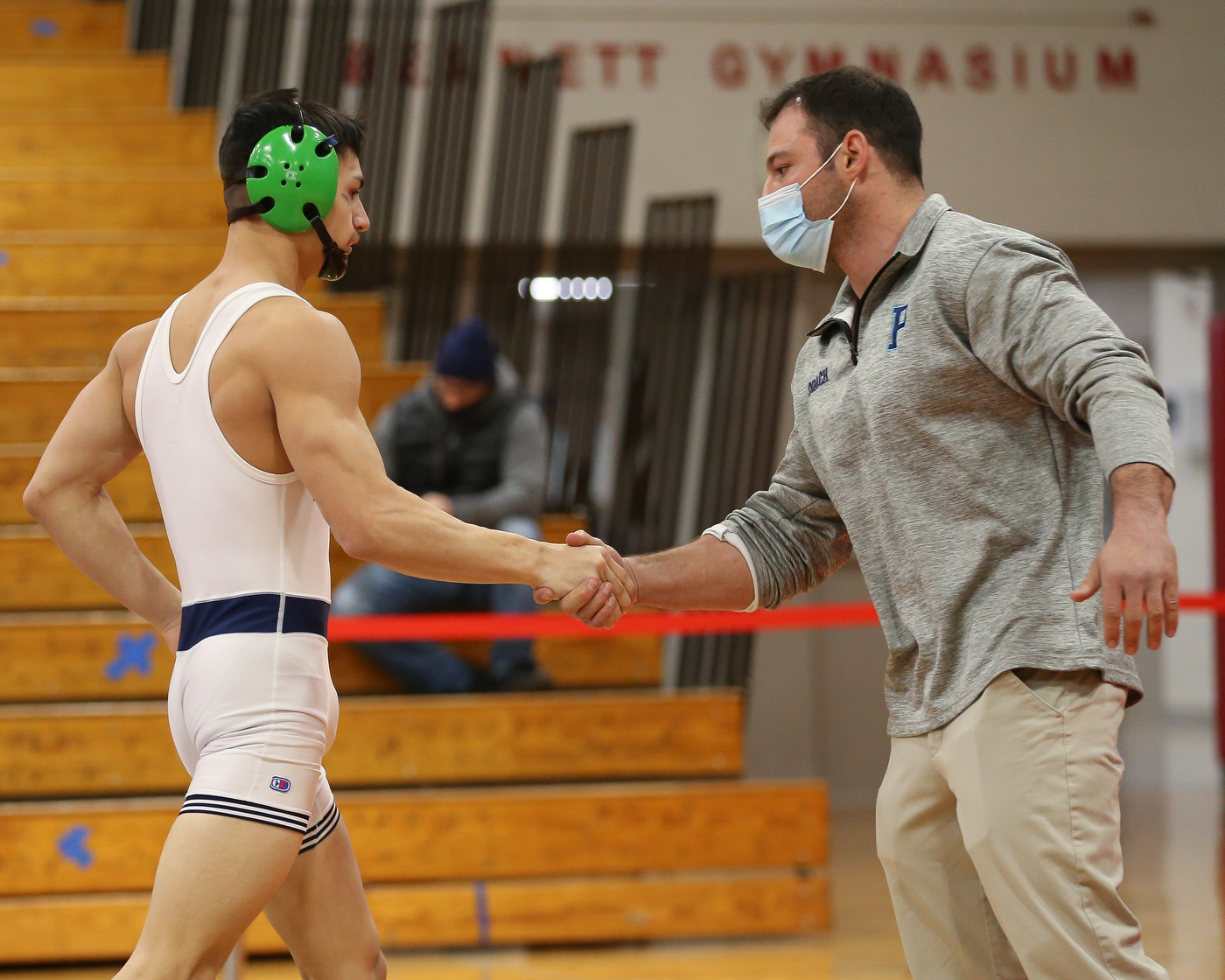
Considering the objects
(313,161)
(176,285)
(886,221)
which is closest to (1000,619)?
(886,221)

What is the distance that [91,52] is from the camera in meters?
6.79

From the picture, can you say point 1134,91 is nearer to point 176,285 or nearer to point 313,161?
point 176,285

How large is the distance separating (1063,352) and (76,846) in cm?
328

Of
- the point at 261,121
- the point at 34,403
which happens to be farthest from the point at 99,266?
the point at 261,121

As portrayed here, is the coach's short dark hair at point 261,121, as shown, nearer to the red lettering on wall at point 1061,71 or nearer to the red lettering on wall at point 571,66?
the red lettering on wall at point 571,66

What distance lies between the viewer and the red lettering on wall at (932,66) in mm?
7273

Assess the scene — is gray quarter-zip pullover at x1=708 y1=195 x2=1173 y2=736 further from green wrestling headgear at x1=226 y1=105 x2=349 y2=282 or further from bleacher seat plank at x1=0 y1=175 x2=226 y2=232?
bleacher seat plank at x1=0 y1=175 x2=226 y2=232

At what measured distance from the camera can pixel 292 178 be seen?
1.77 meters

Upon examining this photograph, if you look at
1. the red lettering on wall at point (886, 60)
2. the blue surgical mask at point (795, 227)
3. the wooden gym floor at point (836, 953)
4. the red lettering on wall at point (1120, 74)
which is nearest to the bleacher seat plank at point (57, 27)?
the red lettering on wall at point (886, 60)

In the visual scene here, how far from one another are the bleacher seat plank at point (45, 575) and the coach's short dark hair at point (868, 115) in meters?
3.05

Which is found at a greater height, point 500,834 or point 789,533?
point 789,533

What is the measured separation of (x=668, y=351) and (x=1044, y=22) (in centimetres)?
347

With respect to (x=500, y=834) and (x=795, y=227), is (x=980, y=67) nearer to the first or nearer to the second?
(x=500, y=834)

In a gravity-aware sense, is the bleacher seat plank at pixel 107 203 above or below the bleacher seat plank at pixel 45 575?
above
